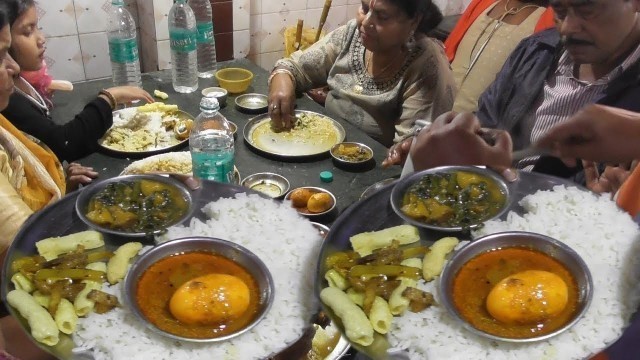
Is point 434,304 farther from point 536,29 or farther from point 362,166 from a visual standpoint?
point 536,29

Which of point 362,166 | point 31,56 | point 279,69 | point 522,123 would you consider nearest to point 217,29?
point 279,69

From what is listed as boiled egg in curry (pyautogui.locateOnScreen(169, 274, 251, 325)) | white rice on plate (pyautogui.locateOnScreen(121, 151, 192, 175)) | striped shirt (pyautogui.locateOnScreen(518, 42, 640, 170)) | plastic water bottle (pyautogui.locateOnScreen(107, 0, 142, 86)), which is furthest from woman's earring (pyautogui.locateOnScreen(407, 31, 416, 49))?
boiled egg in curry (pyautogui.locateOnScreen(169, 274, 251, 325))

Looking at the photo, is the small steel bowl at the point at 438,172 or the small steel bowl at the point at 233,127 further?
the small steel bowl at the point at 233,127

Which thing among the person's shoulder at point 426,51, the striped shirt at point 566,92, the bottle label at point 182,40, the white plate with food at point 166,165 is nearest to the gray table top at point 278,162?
the white plate with food at point 166,165

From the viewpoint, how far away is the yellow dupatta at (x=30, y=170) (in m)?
1.79

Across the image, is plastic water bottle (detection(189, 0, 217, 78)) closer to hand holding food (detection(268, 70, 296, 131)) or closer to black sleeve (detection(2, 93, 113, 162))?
hand holding food (detection(268, 70, 296, 131))

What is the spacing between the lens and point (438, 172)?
49.2 inches

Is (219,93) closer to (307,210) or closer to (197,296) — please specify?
(307,210)

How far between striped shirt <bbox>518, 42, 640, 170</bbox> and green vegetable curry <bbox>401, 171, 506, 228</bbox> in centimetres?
54

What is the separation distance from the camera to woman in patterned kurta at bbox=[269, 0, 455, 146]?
248 centimetres

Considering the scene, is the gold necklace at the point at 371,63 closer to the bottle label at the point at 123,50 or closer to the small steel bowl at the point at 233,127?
the small steel bowl at the point at 233,127

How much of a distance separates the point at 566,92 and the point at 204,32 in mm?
1966

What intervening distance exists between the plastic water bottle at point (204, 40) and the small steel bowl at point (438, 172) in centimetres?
204

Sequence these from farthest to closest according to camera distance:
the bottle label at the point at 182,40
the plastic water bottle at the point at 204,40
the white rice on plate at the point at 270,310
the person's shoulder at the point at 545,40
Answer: the plastic water bottle at the point at 204,40, the bottle label at the point at 182,40, the person's shoulder at the point at 545,40, the white rice on plate at the point at 270,310
